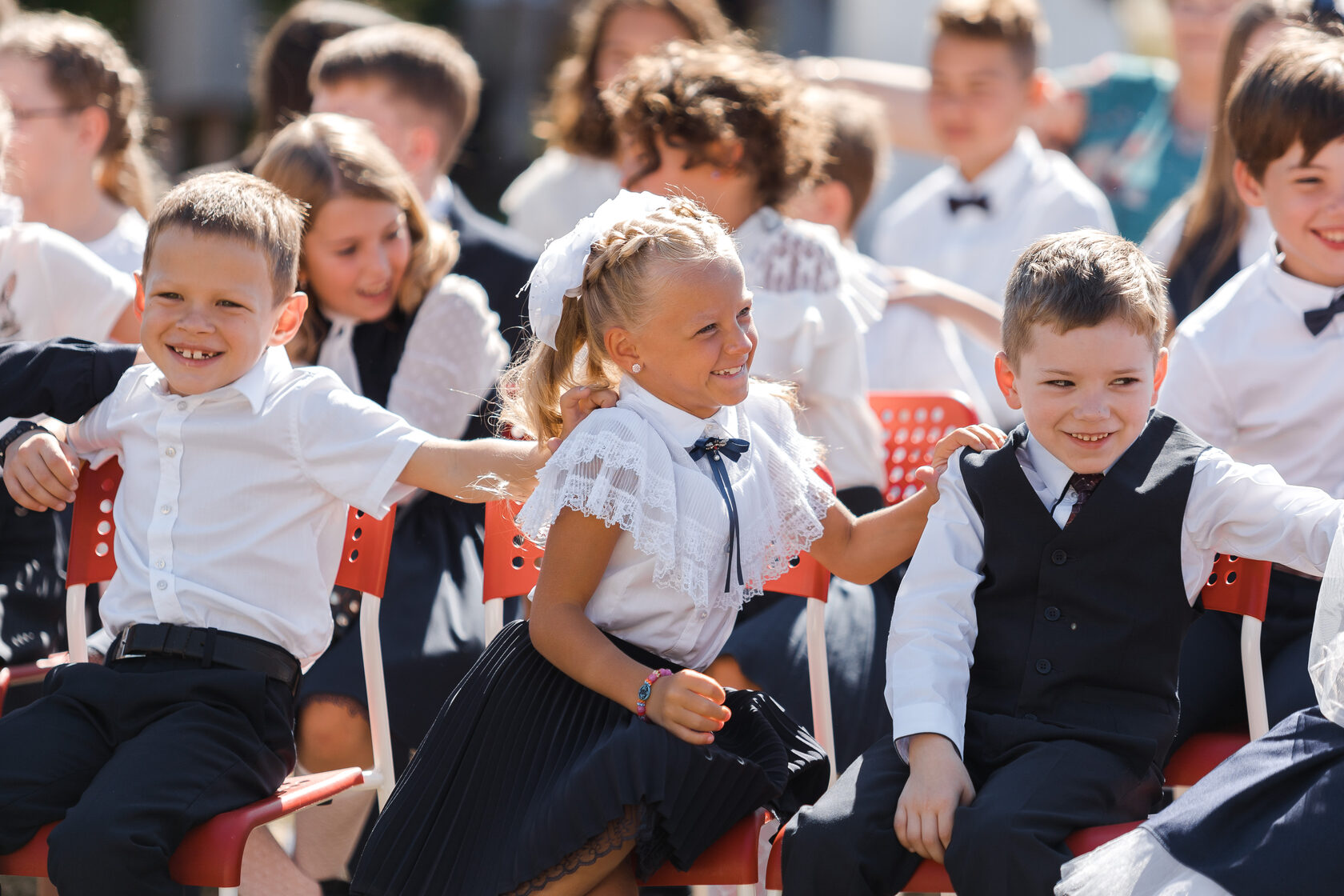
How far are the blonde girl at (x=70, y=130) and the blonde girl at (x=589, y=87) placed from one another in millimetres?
1260

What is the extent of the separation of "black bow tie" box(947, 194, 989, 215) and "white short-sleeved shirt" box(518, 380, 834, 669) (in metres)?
2.25

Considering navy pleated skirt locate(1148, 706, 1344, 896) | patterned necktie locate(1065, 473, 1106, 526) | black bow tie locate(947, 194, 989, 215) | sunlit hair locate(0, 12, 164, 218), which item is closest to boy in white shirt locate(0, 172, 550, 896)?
patterned necktie locate(1065, 473, 1106, 526)

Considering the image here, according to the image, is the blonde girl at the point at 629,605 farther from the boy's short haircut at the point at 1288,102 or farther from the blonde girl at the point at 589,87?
the blonde girl at the point at 589,87

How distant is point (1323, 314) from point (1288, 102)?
40cm

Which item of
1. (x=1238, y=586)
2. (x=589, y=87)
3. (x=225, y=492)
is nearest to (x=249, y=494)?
(x=225, y=492)

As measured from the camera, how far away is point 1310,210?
2602 mm

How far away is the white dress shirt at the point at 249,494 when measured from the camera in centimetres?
238

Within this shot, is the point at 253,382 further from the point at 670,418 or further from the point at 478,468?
the point at 670,418

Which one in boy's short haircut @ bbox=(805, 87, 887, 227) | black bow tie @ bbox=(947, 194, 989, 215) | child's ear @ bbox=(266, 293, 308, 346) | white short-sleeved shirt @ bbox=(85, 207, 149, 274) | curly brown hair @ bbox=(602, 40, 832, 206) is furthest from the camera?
black bow tie @ bbox=(947, 194, 989, 215)

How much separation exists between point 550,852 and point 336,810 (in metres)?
1.08

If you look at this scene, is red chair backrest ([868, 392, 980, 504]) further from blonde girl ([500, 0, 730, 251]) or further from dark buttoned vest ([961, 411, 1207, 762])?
blonde girl ([500, 0, 730, 251])

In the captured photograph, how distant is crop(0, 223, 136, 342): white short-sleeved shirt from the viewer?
293cm

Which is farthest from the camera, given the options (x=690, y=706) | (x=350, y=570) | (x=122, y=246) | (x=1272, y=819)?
(x=122, y=246)

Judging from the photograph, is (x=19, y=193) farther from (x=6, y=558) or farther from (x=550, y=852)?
(x=550, y=852)
